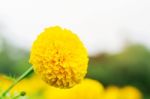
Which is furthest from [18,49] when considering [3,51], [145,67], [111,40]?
[145,67]

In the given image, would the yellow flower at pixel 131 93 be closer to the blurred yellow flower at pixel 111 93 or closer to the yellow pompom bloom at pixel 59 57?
the blurred yellow flower at pixel 111 93

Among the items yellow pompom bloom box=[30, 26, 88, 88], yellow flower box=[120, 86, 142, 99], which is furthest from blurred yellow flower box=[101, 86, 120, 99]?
yellow pompom bloom box=[30, 26, 88, 88]

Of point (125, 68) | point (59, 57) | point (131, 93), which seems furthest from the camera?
point (125, 68)

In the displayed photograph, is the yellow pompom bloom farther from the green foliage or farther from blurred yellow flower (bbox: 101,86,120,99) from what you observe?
the green foliage

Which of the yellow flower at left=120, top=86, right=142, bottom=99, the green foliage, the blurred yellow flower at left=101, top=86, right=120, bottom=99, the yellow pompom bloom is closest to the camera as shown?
the yellow pompom bloom

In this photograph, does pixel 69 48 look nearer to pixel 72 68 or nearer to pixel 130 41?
pixel 72 68

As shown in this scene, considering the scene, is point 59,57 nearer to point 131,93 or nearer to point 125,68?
point 131,93

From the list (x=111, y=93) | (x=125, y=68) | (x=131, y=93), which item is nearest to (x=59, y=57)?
(x=111, y=93)

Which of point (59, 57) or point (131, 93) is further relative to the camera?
point (131, 93)

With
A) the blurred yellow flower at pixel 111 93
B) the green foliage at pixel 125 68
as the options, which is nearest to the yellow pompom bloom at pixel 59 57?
the blurred yellow flower at pixel 111 93
